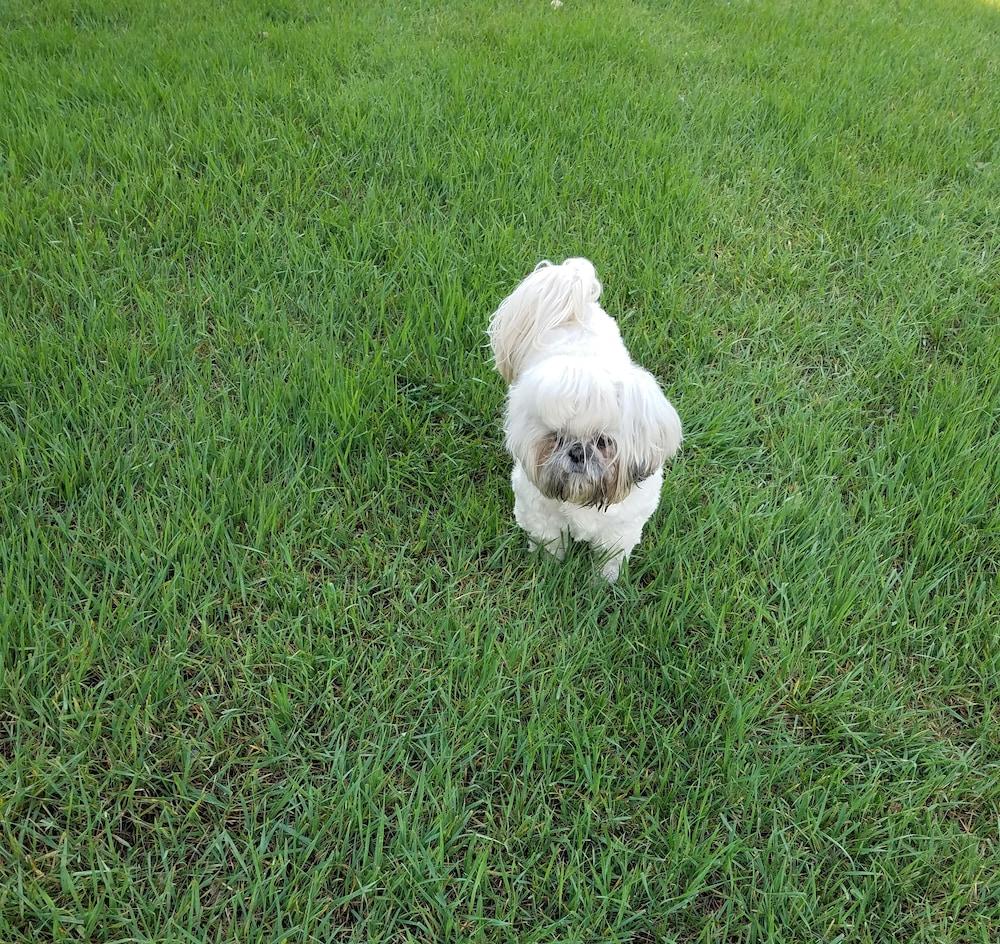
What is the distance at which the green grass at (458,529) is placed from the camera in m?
1.74

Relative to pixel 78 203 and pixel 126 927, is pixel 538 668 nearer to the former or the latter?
pixel 126 927

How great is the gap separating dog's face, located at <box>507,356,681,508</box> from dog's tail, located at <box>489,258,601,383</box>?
41 centimetres

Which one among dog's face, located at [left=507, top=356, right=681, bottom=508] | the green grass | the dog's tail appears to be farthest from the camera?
the dog's tail

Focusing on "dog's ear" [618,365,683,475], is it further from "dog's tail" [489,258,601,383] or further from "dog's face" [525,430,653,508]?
"dog's tail" [489,258,601,383]

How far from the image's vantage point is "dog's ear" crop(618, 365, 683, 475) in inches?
76.8

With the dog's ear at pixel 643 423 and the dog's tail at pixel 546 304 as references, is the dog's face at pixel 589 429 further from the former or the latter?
the dog's tail at pixel 546 304

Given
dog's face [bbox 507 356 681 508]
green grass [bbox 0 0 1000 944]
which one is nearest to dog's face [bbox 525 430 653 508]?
dog's face [bbox 507 356 681 508]

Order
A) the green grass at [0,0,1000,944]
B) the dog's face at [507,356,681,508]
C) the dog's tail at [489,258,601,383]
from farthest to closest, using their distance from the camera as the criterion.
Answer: the dog's tail at [489,258,601,383] < the dog's face at [507,356,681,508] < the green grass at [0,0,1000,944]

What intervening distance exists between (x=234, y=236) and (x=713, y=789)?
10.5 feet

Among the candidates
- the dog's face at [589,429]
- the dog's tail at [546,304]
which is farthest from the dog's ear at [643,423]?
the dog's tail at [546,304]

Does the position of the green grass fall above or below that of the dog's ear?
below

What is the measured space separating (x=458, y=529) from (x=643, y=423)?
85 centimetres

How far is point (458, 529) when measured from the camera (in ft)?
8.18

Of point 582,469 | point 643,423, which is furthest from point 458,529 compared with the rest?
point 643,423
